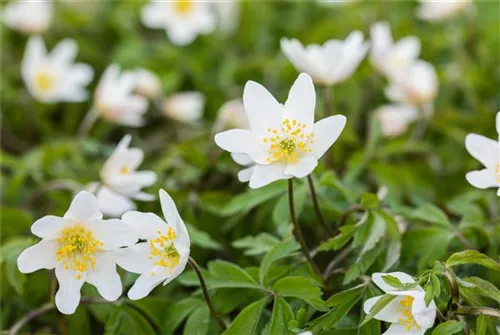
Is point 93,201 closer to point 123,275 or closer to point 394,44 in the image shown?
point 123,275

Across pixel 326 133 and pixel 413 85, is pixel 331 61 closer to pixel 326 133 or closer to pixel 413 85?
pixel 413 85

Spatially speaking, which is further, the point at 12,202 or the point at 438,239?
the point at 12,202

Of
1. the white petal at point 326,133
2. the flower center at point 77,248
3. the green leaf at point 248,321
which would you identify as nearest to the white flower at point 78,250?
the flower center at point 77,248

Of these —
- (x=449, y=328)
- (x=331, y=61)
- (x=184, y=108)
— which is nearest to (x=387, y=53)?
(x=331, y=61)

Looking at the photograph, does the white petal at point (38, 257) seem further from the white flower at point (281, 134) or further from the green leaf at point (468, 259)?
the green leaf at point (468, 259)

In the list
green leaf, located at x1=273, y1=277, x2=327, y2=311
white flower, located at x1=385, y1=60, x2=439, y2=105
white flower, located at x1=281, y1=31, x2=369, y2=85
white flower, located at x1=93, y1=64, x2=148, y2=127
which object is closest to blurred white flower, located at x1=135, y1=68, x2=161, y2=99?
white flower, located at x1=93, y1=64, x2=148, y2=127

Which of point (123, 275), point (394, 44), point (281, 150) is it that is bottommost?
point (123, 275)

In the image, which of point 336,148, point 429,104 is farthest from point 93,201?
point 429,104
